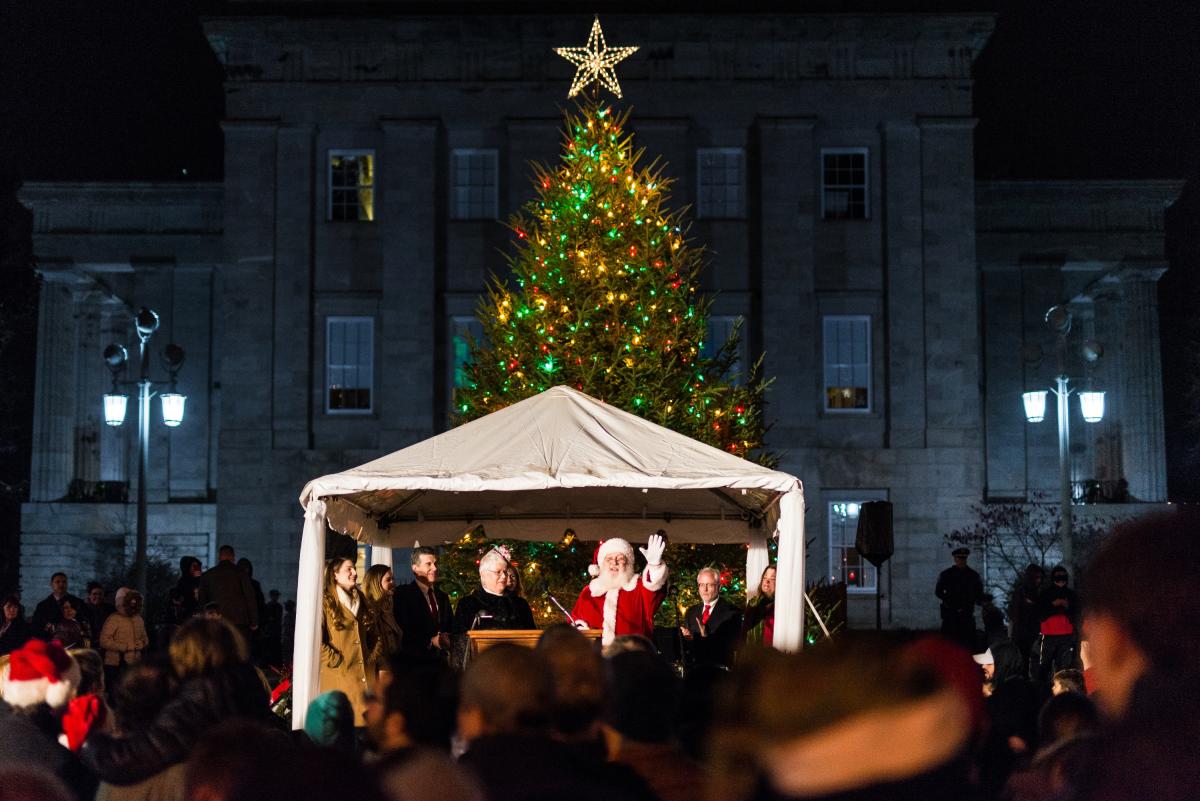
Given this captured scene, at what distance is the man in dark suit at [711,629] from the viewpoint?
12.9m

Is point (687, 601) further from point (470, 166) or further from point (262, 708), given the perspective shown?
point (470, 166)

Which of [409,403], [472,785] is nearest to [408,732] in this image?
[472,785]

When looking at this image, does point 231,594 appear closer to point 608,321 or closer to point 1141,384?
point 608,321

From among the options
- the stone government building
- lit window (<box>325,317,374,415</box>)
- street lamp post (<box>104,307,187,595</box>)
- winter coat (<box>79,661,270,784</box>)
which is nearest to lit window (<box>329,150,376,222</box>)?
the stone government building

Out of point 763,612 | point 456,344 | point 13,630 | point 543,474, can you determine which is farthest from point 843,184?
point 543,474

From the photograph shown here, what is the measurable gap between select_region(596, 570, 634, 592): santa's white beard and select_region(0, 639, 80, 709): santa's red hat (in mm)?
6758

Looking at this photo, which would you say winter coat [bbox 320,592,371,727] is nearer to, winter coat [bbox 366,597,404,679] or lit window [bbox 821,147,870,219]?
winter coat [bbox 366,597,404,679]

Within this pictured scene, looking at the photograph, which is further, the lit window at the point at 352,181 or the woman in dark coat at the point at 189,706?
the lit window at the point at 352,181

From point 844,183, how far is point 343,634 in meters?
26.7

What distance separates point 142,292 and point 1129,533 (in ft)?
145

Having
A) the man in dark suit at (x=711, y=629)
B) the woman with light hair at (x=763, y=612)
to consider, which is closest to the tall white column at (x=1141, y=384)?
the woman with light hair at (x=763, y=612)

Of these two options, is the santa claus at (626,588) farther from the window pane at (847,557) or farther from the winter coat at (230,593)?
the window pane at (847,557)

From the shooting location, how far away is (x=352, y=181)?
37.6 m

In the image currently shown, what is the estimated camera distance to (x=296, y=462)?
36594 mm
